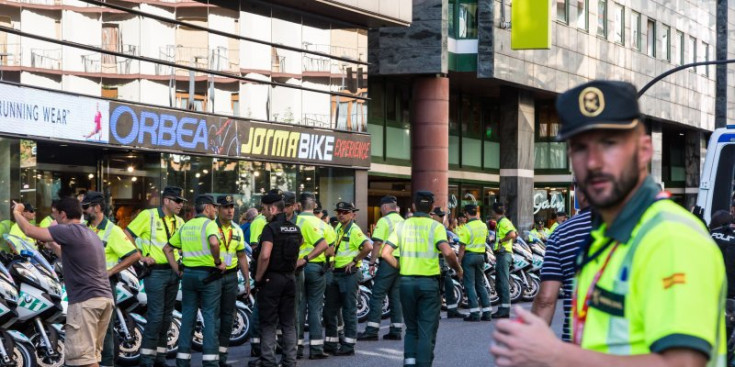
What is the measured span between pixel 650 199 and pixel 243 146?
24.3 metres

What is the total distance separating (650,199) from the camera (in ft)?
8.71

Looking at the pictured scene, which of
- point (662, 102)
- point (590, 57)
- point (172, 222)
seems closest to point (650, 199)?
point (172, 222)

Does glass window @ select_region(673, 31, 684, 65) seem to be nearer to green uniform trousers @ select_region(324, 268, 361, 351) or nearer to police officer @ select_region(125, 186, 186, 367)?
green uniform trousers @ select_region(324, 268, 361, 351)

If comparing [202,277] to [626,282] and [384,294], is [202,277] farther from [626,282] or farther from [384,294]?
[626,282]

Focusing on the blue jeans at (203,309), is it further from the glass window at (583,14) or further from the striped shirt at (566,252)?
the glass window at (583,14)

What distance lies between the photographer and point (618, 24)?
151 feet

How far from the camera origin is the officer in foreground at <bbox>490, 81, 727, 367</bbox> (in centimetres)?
240

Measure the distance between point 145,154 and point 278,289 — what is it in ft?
40.9

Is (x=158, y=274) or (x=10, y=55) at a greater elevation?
(x=10, y=55)

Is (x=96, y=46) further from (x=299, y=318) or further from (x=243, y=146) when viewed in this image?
(x=299, y=318)

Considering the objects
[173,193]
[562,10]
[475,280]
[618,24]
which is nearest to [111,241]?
[173,193]

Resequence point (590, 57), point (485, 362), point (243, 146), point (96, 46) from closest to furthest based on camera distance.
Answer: point (485, 362)
point (96, 46)
point (243, 146)
point (590, 57)

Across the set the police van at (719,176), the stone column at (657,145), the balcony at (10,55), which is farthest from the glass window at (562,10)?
the police van at (719,176)

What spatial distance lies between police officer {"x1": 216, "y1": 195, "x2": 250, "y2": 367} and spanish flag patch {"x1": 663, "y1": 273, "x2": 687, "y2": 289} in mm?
10307
